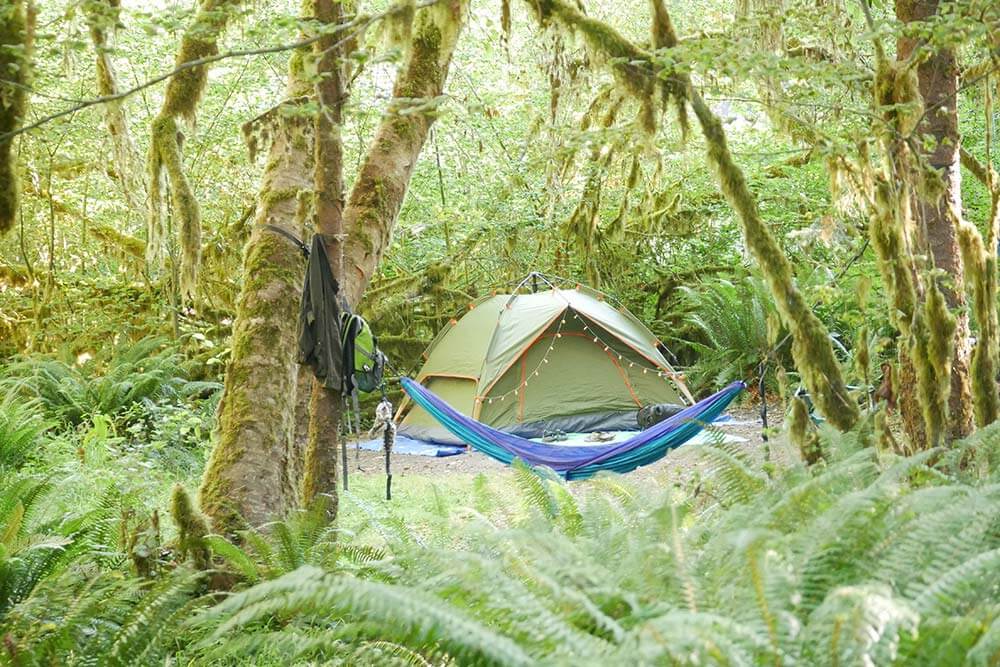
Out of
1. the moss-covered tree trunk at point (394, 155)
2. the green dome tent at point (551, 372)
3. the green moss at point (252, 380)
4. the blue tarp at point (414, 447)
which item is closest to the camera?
the green moss at point (252, 380)

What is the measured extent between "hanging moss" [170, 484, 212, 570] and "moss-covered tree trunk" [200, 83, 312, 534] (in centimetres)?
17

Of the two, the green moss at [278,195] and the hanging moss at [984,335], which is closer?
the hanging moss at [984,335]

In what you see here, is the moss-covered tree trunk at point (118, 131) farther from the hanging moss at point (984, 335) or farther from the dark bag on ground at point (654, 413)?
the dark bag on ground at point (654, 413)

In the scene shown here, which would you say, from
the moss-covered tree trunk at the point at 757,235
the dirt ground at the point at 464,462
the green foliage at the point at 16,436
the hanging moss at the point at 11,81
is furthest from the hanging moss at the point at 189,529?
the dirt ground at the point at 464,462

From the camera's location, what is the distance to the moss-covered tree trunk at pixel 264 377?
319 centimetres

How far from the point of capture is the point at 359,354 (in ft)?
11.5

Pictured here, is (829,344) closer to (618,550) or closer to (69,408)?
(618,550)

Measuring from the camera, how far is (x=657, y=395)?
7.43 metres

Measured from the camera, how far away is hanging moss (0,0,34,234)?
238 centimetres

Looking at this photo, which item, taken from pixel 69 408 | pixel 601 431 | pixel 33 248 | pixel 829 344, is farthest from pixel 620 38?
pixel 33 248

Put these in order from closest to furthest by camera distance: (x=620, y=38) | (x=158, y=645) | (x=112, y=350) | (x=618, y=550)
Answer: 1. (x=618, y=550)
2. (x=158, y=645)
3. (x=620, y=38)
4. (x=112, y=350)

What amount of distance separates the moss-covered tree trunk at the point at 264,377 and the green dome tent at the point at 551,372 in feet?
12.3

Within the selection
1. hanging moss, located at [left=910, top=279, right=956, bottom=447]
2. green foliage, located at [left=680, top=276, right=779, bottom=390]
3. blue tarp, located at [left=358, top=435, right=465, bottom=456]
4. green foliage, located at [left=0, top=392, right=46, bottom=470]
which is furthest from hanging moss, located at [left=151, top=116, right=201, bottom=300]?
green foliage, located at [left=680, top=276, right=779, bottom=390]

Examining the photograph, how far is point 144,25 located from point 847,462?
183 centimetres
